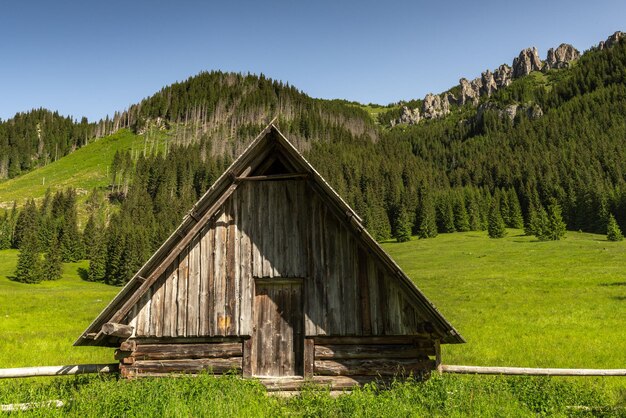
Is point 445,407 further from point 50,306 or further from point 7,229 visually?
point 7,229

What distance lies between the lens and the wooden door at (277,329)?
437 inches

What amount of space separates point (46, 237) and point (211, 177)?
64876 mm

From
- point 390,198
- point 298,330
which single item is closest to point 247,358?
point 298,330

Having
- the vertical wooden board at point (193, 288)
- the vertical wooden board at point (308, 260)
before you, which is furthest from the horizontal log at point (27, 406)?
the vertical wooden board at point (308, 260)

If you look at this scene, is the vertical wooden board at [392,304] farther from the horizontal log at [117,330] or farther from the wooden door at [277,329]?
the horizontal log at [117,330]

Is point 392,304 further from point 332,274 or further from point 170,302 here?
point 170,302

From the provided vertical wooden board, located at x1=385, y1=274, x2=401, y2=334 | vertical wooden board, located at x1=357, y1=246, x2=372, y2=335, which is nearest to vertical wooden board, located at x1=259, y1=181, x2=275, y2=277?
vertical wooden board, located at x1=357, y1=246, x2=372, y2=335

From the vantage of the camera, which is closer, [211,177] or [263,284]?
[263,284]

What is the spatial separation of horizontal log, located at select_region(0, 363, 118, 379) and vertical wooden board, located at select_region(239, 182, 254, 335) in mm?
3980

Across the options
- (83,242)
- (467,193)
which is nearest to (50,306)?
(83,242)

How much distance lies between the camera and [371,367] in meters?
10.6

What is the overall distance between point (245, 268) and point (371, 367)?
4261 millimetres

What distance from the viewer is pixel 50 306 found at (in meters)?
36.3

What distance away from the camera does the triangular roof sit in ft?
33.6
